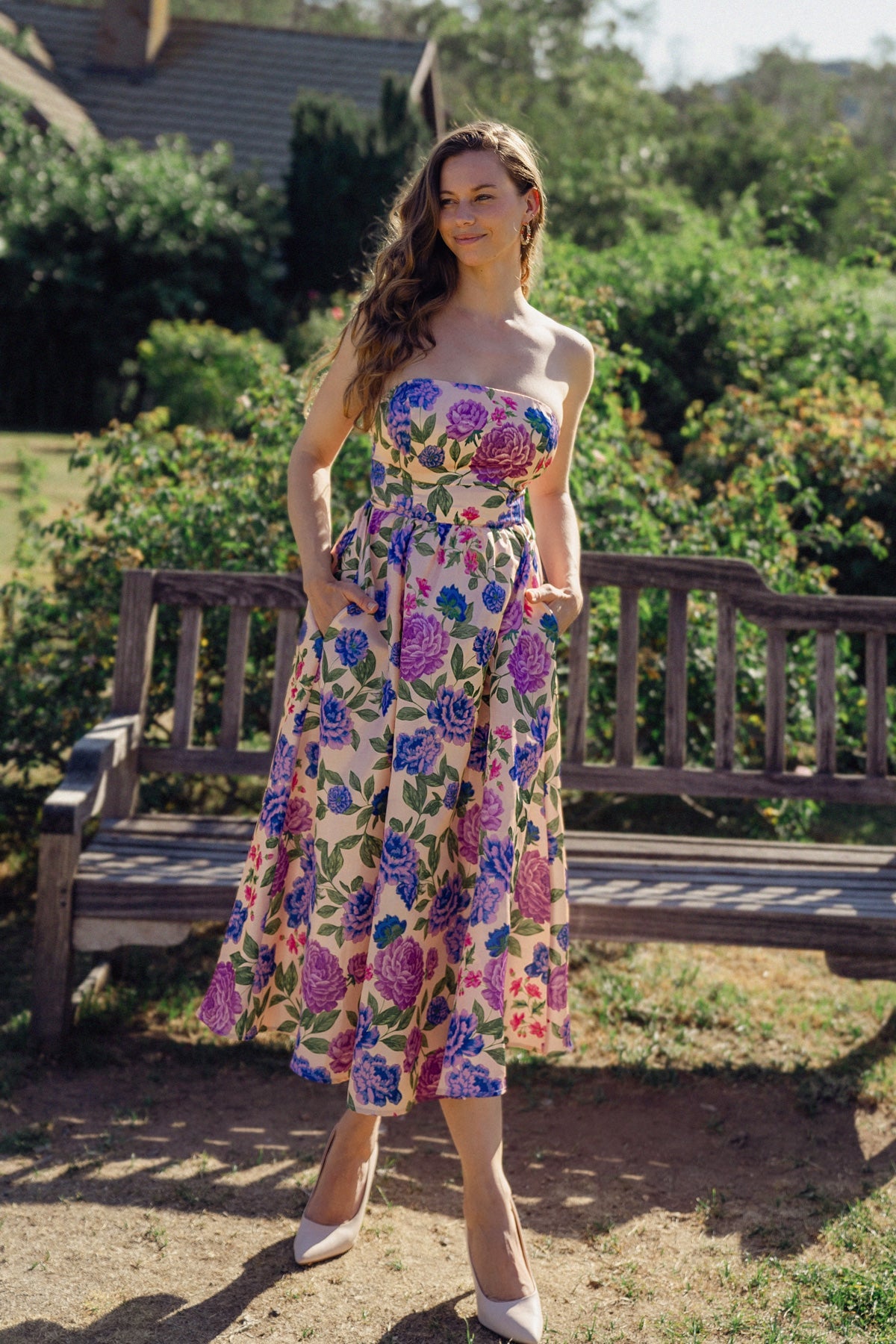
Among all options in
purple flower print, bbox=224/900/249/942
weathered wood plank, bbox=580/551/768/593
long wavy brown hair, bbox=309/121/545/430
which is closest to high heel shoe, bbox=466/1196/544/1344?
purple flower print, bbox=224/900/249/942

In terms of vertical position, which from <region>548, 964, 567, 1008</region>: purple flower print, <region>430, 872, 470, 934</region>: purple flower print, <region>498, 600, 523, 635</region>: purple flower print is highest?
<region>498, 600, 523, 635</region>: purple flower print

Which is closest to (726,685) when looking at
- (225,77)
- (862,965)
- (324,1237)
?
(862,965)

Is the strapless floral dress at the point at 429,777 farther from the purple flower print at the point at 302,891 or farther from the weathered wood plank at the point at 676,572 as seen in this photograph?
the weathered wood plank at the point at 676,572

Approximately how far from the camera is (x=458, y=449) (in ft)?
8.02

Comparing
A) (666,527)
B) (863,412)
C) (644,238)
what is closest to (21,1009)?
(666,527)

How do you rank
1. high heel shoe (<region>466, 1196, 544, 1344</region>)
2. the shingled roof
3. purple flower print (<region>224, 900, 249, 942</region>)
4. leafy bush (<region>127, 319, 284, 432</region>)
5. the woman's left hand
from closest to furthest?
high heel shoe (<region>466, 1196, 544, 1344</region>)
the woman's left hand
purple flower print (<region>224, 900, 249, 942</region>)
leafy bush (<region>127, 319, 284, 432</region>)
the shingled roof

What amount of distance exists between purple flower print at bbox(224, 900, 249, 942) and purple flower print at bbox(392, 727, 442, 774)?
1.62 feet

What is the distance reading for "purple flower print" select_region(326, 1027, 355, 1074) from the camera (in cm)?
249

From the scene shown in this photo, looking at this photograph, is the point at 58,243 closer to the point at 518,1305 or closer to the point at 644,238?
the point at 644,238

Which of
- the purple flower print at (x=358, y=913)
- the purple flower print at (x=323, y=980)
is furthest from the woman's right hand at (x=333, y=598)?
the purple flower print at (x=323, y=980)

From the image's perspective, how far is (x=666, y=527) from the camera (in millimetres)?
4824

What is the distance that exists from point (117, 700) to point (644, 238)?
19.8 ft

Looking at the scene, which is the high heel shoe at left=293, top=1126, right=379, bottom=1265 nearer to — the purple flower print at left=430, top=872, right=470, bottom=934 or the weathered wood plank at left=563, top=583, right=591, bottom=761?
the purple flower print at left=430, top=872, right=470, bottom=934

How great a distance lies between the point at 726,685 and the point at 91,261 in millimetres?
12775
